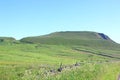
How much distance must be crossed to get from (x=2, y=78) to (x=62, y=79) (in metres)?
14.0

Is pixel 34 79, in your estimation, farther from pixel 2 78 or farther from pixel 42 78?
pixel 2 78

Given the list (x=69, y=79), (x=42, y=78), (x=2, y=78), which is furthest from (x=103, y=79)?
(x=2, y=78)

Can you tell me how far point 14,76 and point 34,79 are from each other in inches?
155

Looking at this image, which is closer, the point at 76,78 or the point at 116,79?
the point at 76,78

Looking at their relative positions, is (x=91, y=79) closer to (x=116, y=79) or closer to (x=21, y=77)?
(x=116, y=79)

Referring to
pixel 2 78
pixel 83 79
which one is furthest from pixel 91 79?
pixel 2 78

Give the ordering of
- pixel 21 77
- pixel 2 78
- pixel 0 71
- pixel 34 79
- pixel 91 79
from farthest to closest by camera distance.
A: pixel 91 79
pixel 34 79
pixel 21 77
pixel 0 71
pixel 2 78

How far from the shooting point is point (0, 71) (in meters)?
23.2

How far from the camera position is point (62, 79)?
35156 mm

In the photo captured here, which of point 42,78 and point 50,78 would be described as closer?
point 42,78

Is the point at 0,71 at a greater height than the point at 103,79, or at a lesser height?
greater

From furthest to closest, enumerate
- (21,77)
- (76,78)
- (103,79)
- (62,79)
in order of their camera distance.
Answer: (103,79), (76,78), (62,79), (21,77)

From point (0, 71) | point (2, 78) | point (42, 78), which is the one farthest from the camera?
point (42, 78)

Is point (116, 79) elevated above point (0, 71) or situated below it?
below
